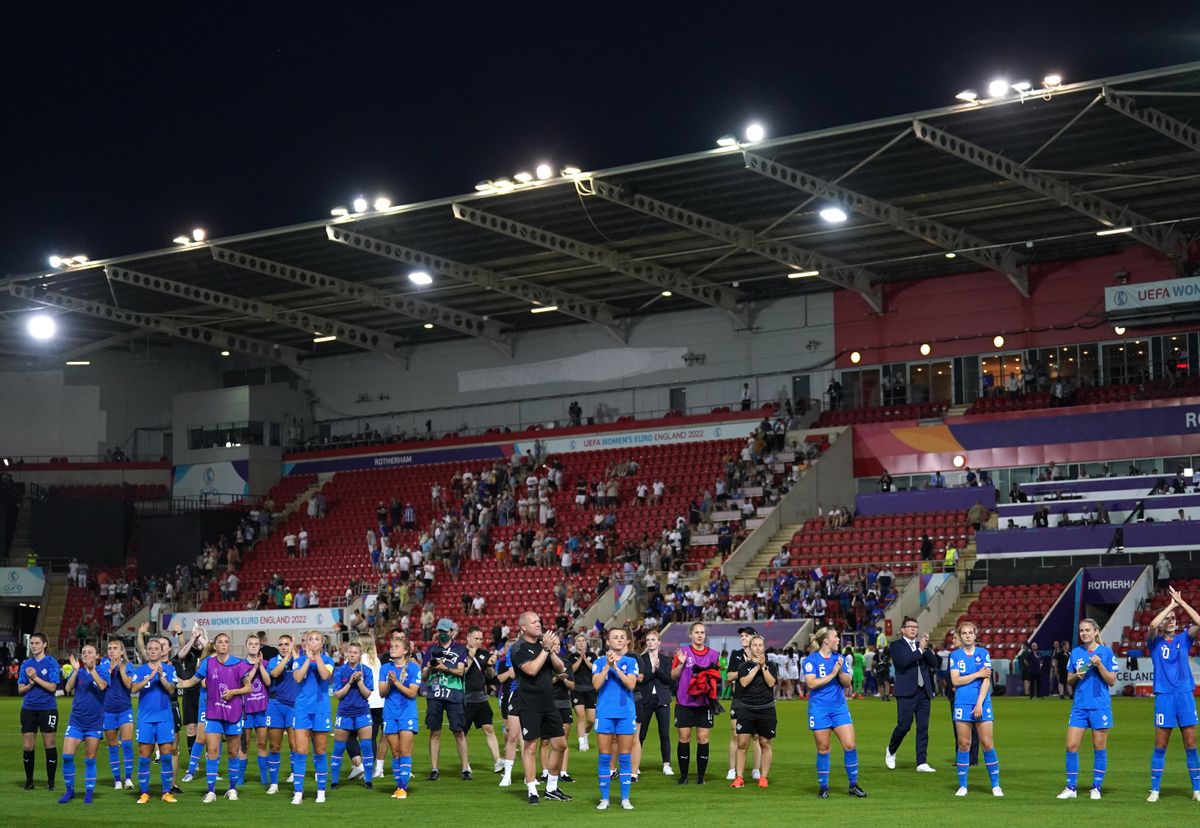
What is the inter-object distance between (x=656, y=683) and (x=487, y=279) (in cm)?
3464

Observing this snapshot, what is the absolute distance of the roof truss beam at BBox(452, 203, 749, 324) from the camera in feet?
152

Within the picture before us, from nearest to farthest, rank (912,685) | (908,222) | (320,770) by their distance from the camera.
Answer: (320,770), (912,685), (908,222)

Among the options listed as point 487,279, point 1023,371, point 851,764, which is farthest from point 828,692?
point 487,279

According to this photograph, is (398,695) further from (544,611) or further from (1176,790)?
(544,611)

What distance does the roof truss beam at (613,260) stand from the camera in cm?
4625

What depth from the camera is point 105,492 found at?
6362cm

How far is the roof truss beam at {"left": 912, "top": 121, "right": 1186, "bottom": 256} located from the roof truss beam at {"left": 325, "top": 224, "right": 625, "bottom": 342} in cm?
1805

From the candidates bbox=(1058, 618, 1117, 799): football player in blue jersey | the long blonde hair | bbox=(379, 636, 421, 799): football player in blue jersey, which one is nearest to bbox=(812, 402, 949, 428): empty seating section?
the long blonde hair

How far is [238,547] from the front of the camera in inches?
2362

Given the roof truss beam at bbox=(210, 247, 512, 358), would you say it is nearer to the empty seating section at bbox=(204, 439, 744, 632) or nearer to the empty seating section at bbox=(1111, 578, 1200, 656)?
the empty seating section at bbox=(204, 439, 744, 632)

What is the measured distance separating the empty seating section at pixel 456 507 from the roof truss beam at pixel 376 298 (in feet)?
17.6

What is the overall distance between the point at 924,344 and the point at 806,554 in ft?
34.7

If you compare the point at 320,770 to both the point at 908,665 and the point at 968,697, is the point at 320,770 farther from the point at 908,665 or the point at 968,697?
the point at 908,665

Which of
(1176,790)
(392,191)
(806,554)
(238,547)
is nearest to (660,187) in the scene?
(392,191)
